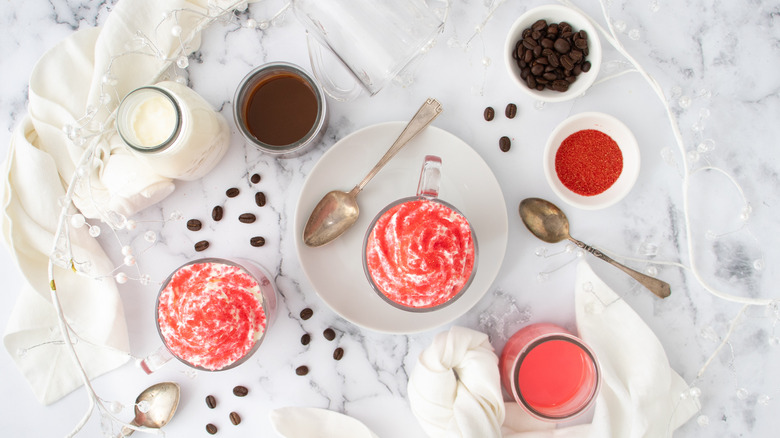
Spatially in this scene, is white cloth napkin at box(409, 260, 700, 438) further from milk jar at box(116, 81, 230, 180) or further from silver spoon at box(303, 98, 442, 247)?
milk jar at box(116, 81, 230, 180)

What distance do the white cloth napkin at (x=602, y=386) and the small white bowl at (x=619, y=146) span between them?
186 millimetres

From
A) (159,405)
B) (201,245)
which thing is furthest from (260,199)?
(159,405)

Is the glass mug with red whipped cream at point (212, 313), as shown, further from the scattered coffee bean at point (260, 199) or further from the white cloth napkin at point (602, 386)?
the white cloth napkin at point (602, 386)

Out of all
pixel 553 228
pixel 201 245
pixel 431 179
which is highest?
pixel 431 179

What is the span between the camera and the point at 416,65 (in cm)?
145

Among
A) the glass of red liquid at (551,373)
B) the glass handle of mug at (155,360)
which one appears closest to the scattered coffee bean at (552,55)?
the glass of red liquid at (551,373)

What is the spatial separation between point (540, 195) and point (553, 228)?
0.11 m

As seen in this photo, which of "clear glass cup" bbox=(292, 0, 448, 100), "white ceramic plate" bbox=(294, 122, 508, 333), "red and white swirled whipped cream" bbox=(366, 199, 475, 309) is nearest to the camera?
"red and white swirled whipped cream" bbox=(366, 199, 475, 309)

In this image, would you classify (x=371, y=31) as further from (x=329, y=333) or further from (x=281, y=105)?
(x=329, y=333)

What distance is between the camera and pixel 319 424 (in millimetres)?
1449

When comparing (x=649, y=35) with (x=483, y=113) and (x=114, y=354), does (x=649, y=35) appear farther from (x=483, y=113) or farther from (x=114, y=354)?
(x=114, y=354)

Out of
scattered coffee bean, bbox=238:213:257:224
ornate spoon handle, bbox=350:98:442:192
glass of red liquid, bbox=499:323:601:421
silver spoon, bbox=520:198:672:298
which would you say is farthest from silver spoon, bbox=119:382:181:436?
silver spoon, bbox=520:198:672:298

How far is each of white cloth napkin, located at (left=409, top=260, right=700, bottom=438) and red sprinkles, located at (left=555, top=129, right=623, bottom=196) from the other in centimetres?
22

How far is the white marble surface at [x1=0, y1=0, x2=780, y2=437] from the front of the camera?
1.45m
